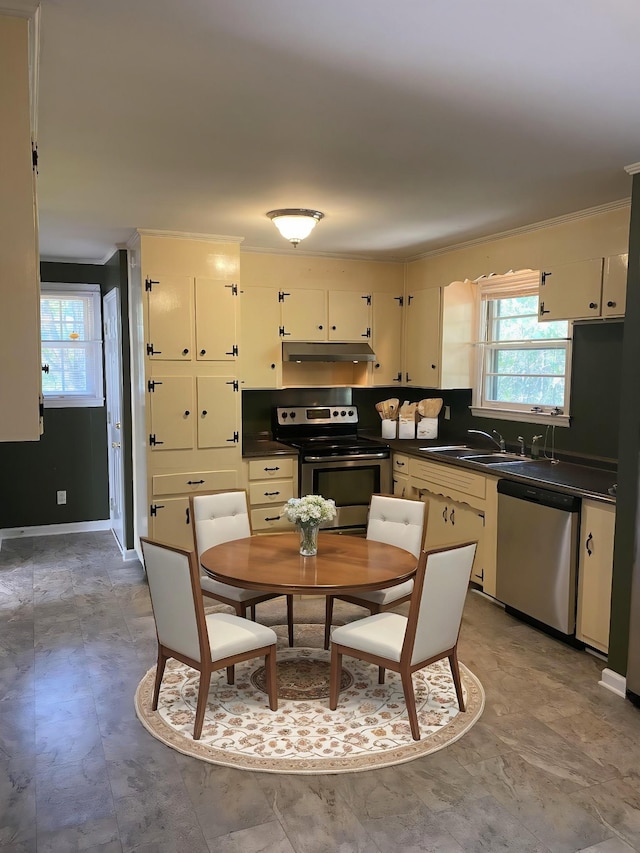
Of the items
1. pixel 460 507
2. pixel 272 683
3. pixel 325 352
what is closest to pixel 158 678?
pixel 272 683

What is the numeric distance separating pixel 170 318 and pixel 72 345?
181 centimetres

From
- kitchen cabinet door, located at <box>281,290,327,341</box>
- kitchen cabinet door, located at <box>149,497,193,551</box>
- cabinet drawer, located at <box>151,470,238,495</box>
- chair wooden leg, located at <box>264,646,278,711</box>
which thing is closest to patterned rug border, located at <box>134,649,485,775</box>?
chair wooden leg, located at <box>264,646,278,711</box>

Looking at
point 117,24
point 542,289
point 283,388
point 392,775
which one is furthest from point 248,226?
point 392,775

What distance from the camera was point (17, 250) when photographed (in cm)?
171

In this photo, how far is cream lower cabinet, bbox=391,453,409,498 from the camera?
5160 millimetres

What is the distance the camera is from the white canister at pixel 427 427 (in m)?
5.57

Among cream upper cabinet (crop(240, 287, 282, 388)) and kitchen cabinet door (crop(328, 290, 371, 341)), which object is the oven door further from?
kitchen cabinet door (crop(328, 290, 371, 341))

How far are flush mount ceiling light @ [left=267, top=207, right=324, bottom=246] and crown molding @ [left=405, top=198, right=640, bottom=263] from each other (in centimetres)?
134

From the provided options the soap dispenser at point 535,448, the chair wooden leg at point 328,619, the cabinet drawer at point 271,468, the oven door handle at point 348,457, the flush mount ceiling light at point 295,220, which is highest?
the flush mount ceiling light at point 295,220

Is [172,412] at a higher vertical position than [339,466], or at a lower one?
higher

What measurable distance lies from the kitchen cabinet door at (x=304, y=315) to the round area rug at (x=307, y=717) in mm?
2704

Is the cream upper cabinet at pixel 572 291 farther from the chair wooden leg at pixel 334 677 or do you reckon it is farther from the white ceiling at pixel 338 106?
the chair wooden leg at pixel 334 677

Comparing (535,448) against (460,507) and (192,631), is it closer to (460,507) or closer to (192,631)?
(460,507)

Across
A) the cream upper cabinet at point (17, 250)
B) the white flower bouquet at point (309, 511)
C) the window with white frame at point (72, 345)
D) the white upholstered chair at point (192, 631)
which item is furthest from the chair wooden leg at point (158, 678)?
the window with white frame at point (72, 345)
